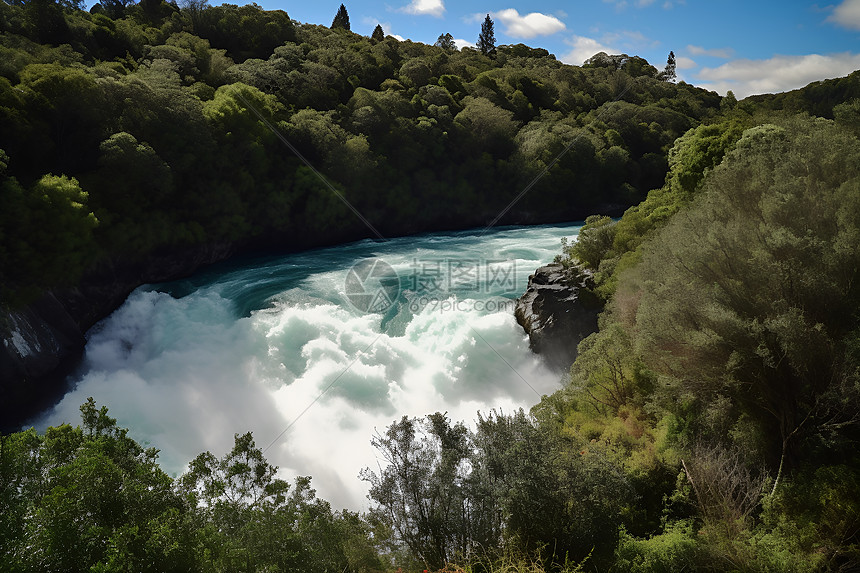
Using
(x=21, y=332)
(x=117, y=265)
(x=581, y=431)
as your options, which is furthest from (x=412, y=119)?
(x=581, y=431)

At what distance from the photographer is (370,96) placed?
37.4m


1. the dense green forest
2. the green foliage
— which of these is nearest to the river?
the dense green forest

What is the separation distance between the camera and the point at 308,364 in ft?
55.8

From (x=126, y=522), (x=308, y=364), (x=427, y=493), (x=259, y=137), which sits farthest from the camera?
(x=259, y=137)

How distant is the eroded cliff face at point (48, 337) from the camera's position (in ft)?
50.6

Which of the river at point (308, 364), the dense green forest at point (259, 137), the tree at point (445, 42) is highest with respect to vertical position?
the tree at point (445, 42)

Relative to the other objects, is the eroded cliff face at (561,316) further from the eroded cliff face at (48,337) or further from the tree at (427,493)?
the eroded cliff face at (48,337)

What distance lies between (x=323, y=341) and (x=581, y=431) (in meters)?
10.6

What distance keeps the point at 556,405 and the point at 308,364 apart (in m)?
9.24

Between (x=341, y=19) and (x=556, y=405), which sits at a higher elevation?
(x=341, y=19)

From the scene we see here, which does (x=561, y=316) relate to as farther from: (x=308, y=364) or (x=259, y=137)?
(x=259, y=137)

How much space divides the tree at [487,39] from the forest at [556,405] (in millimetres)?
57160

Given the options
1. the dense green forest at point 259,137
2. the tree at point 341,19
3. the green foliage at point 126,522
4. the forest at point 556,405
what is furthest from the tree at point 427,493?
the tree at point 341,19

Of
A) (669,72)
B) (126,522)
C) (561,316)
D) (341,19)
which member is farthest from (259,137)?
(669,72)
